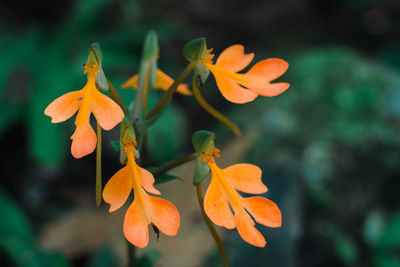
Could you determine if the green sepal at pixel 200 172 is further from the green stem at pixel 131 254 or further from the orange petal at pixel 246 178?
the green stem at pixel 131 254

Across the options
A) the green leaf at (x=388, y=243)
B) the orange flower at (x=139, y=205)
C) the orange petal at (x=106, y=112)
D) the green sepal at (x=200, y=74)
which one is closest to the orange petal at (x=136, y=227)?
the orange flower at (x=139, y=205)

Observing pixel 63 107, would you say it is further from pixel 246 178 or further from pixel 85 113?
pixel 246 178

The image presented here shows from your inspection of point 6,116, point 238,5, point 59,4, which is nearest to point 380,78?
point 238,5

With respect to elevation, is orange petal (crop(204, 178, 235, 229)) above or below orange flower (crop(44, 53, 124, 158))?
below

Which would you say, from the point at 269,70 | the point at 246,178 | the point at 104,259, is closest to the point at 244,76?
the point at 269,70

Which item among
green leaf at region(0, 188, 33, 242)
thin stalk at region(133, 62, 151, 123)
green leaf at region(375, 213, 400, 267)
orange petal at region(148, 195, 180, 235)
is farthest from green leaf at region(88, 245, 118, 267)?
green leaf at region(375, 213, 400, 267)

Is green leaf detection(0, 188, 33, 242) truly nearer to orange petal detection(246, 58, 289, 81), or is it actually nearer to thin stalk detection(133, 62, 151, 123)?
thin stalk detection(133, 62, 151, 123)

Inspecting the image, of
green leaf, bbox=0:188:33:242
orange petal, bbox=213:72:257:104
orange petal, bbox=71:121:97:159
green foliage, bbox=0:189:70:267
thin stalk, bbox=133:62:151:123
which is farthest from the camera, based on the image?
green leaf, bbox=0:188:33:242
